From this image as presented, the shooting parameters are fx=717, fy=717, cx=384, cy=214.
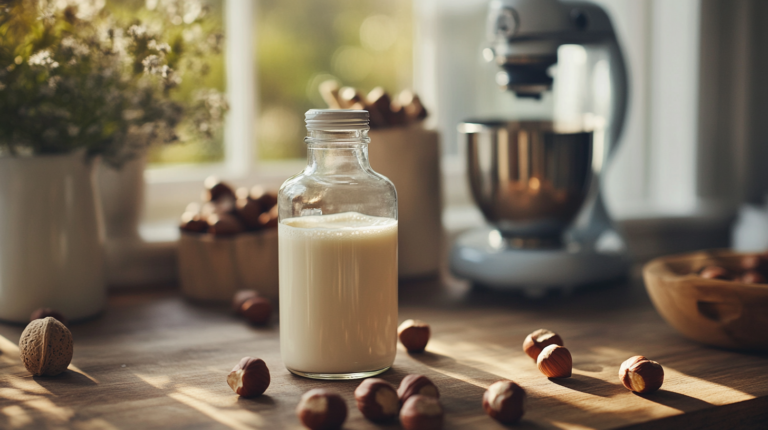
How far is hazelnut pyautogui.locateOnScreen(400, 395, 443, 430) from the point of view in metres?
0.66

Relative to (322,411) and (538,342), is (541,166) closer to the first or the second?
(538,342)

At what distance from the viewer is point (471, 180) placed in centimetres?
131

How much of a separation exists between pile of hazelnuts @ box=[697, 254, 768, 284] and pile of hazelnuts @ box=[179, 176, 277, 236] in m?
0.70

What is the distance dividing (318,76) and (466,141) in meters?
4.17

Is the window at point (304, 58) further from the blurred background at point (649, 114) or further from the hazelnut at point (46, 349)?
the hazelnut at point (46, 349)

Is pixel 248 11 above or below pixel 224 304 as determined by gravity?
above

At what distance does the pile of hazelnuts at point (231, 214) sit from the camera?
1.20m

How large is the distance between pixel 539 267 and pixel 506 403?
56 centimetres

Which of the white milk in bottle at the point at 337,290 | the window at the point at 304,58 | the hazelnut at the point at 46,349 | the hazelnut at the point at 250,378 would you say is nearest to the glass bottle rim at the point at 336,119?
the white milk in bottle at the point at 337,290

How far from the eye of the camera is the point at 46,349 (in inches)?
32.4

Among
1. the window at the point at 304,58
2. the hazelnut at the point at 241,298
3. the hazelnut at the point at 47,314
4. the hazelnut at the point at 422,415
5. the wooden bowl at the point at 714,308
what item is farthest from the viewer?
the window at the point at 304,58

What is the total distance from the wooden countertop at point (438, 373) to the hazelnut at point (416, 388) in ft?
0.10

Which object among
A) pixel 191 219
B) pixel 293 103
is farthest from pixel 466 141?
pixel 293 103

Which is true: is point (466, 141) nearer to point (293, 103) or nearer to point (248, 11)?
point (248, 11)
